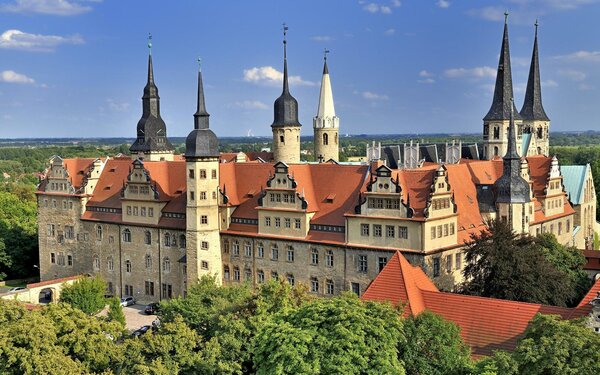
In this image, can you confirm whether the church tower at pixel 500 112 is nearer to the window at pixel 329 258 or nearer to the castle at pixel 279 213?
the castle at pixel 279 213

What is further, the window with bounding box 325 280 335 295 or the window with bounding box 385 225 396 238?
the window with bounding box 325 280 335 295

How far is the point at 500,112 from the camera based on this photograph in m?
83.9

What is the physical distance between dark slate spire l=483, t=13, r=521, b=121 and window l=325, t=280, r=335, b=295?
39023 millimetres

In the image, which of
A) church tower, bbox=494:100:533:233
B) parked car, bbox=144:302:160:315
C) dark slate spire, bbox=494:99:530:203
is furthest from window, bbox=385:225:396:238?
parked car, bbox=144:302:160:315

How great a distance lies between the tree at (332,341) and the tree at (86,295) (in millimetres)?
28835

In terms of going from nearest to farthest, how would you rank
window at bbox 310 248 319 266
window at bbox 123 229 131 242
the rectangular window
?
the rectangular window → window at bbox 310 248 319 266 → window at bbox 123 229 131 242

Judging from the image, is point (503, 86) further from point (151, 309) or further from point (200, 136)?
point (151, 309)

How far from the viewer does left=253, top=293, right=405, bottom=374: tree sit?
28.7 metres

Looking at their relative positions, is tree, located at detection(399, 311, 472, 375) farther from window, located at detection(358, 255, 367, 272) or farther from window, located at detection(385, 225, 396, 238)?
window, located at detection(358, 255, 367, 272)

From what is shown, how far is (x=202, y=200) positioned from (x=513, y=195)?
A: 75.8 ft

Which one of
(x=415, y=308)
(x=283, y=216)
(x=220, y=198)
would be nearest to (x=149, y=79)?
(x=220, y=198)

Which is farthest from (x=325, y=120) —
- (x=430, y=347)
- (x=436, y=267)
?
(x=430, y=347)

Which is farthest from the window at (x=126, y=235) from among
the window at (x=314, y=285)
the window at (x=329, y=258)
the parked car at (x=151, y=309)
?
the window at (x=329, y=258)

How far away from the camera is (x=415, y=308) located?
39.2 metres
